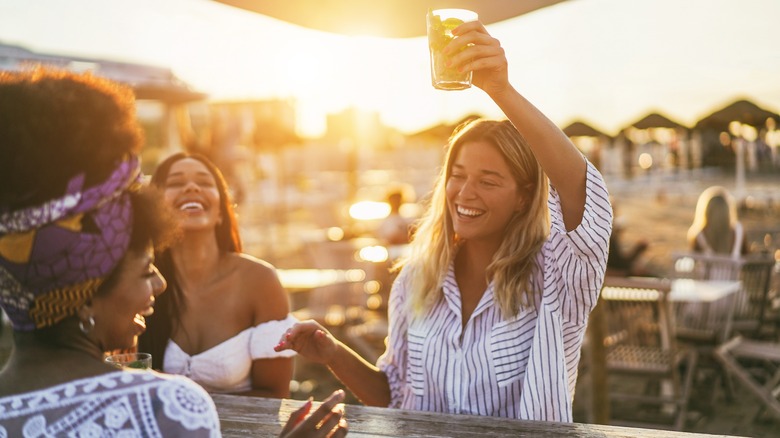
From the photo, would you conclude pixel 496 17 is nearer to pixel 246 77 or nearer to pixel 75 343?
pixel 75 343

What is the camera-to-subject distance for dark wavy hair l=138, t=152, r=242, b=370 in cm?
291

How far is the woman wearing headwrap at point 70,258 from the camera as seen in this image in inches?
44.2

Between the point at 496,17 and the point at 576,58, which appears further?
the point at 576,58

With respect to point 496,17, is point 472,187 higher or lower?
A: lower

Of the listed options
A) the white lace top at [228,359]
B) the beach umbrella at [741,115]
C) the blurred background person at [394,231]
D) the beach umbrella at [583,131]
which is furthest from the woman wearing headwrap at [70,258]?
the beach umbrella at [583,131]

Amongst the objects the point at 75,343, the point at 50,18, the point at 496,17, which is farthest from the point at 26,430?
the point at 50,18

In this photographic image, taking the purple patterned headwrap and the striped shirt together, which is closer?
the purple patterned headwrap

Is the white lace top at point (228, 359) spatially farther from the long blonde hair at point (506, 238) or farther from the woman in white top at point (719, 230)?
the woman in white top at point (719, 230)

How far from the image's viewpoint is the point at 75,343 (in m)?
1.22

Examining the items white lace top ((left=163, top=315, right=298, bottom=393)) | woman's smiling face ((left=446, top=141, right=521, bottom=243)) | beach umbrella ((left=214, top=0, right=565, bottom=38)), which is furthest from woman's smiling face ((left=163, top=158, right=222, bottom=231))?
woman's smiling face ((left=446, top=141, right=521, bottom=243))

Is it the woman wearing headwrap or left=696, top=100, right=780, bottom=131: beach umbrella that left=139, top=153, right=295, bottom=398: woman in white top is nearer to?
the woman wearing headwrap

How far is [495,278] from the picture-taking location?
7.79ft

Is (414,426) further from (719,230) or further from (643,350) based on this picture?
(719,230)

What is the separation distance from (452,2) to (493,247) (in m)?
Result: 0.85
